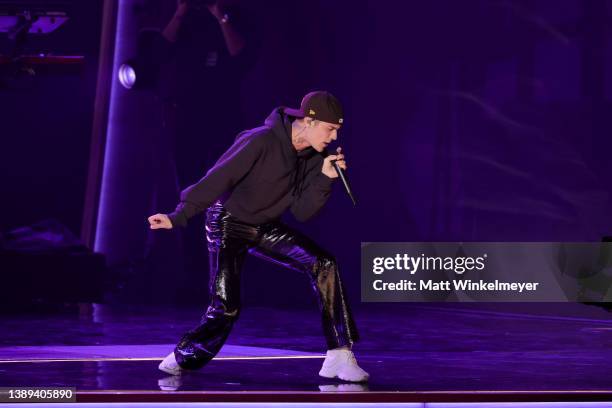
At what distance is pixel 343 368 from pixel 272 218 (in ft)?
2.62

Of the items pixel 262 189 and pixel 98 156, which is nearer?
pixel 262 189

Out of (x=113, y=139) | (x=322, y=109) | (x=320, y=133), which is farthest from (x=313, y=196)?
(x=113, y=139)

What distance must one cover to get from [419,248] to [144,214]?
9.95ft

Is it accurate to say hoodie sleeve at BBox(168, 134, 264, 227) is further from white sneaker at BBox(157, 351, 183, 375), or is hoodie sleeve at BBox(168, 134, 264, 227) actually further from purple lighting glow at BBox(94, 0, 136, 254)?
purple lighting glow at BBox(94, 0, 136, 254)

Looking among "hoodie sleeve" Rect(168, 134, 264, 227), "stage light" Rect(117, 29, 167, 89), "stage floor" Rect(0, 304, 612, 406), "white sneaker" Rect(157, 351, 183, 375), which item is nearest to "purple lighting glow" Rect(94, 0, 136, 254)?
"stage light" Rect(117, 29, 167, 89)

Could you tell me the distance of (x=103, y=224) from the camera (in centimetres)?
1204

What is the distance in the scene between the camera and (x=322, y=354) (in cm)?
677

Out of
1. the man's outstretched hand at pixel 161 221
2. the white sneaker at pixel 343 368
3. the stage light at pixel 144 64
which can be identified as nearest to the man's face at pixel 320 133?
the man's outstretched hand at pixel 161 221

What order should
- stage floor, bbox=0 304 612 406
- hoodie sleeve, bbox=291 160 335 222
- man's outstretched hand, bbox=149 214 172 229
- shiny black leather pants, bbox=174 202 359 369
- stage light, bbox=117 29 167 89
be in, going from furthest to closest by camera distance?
stage light, bbox=117 29 167 89 → hoodie sleeve, bbox=291 160 335 222 → shiny black leather pants, bbox=174 202 359 369 → man's outstretched hand, bbox=149 214 172 229 → stage floor, bbox=0 304 612 406

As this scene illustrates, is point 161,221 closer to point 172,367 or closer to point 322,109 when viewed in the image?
point 172,367

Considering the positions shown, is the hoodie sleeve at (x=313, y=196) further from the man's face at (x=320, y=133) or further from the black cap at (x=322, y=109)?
the black cap at (x=322, y=109)

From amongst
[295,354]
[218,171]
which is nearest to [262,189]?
[218,171]

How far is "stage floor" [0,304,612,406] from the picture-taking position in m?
4.68

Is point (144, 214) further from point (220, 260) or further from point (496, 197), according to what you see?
point (220, 260)
